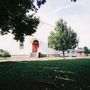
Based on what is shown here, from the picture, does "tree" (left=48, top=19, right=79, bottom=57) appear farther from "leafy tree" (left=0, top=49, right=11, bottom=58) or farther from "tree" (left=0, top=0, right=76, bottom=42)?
"tree" (left=0, top=0, right=76, bottom=42)

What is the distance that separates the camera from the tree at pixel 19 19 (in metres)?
14.4

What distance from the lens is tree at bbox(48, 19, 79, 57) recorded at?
60.0m

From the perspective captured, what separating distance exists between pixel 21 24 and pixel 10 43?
33857 mm

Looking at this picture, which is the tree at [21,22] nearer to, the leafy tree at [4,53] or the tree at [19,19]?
the tree at [19,19]

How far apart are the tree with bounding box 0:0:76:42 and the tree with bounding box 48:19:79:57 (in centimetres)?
3147

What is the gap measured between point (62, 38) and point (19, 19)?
36.3m

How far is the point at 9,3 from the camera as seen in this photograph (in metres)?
13.9

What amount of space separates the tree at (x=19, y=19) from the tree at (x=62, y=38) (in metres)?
→ 31.5

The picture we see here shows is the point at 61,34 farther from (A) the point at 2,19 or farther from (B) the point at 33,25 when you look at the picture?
(A) the point at 2,19

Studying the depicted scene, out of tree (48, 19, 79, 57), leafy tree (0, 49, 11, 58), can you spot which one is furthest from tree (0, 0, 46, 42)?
tree (48, 19, 79, 57)

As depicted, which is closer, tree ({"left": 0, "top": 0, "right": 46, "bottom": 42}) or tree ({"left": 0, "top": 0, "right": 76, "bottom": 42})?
tree ({"left": 0, "top": 0, "right": 76, "bottom": 42})

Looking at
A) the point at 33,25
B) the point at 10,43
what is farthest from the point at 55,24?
the point at 33,25

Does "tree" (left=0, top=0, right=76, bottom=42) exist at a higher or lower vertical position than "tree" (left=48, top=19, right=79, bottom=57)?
lower

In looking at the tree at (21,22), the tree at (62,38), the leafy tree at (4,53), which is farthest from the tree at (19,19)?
the tree at (62,38)
